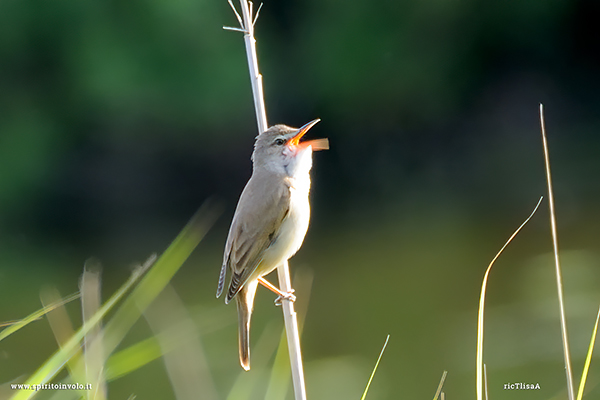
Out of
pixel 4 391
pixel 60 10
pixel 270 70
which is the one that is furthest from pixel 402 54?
pixel 4 391

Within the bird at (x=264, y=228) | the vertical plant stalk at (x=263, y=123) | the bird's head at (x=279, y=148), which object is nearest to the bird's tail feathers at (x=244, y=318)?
the bird at (x=264, y=228)

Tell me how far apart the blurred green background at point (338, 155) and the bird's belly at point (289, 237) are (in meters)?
4.05

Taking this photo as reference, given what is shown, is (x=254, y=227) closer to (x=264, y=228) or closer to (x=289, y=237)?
(x=264, y=228)

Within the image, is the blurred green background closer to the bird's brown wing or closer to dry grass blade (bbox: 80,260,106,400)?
the bird's brown wing

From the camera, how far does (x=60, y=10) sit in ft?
42.8

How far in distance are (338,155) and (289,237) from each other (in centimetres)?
1169

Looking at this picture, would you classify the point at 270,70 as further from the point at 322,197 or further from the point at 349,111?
the point at 322,197

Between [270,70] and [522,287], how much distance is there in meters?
8.00

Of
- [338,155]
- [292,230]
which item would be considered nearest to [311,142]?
[292,230]

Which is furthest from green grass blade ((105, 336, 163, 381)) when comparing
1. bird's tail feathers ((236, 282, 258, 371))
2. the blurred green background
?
the blurred green background

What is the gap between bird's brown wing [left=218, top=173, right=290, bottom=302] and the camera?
276cm

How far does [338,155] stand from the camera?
567 inches

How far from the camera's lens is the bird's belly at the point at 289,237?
9.04 feet

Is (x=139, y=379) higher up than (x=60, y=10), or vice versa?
(x=60, y=10)
